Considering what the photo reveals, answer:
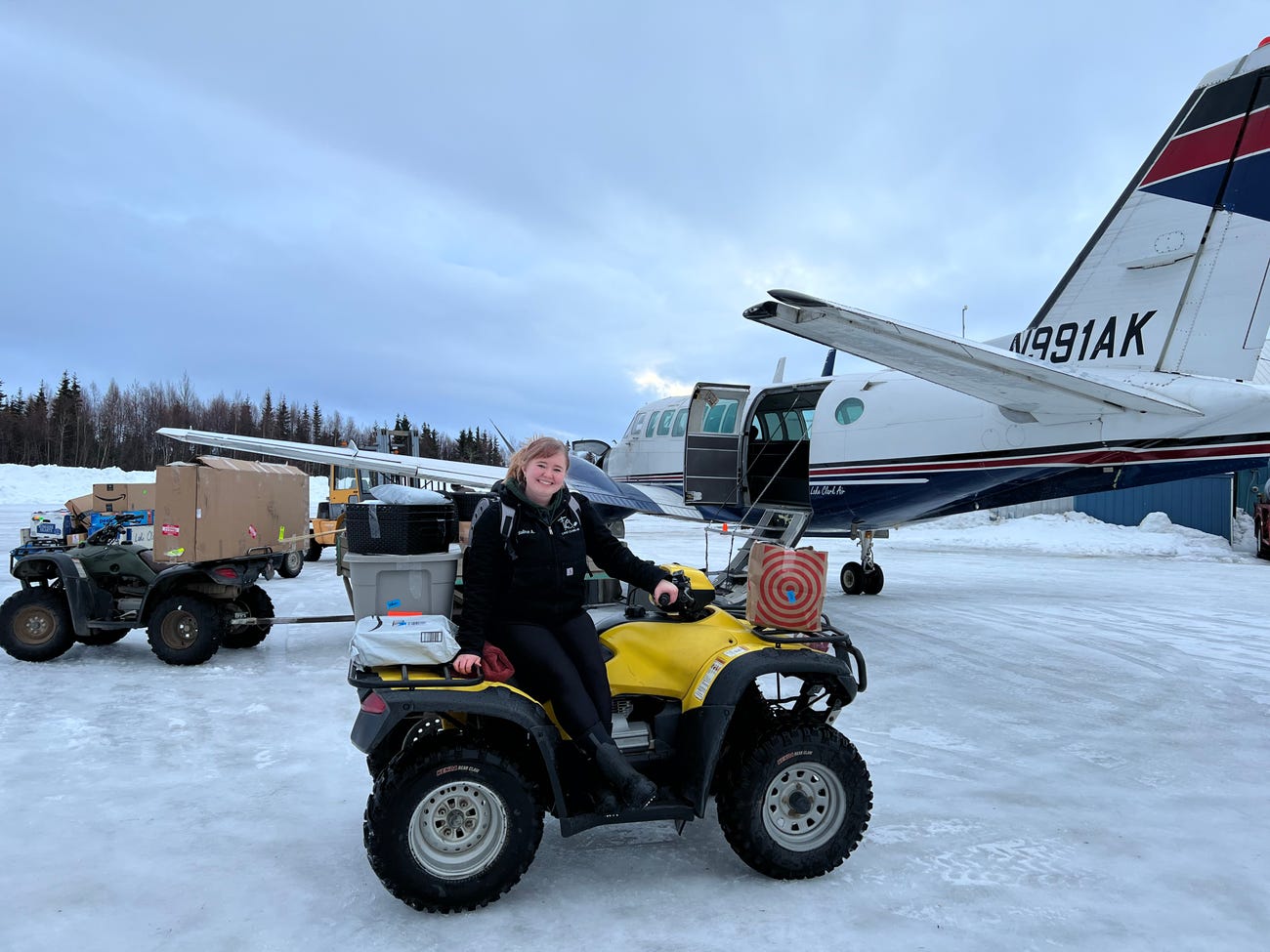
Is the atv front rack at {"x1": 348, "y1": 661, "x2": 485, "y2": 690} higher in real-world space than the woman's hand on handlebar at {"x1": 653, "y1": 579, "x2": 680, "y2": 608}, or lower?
lower

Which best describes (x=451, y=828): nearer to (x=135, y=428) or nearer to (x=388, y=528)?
(x=388, y=528)

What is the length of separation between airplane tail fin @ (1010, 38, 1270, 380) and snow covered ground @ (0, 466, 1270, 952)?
302 centimetres

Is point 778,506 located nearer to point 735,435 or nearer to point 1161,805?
point 735,435

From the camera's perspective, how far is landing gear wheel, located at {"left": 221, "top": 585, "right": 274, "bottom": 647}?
752cm

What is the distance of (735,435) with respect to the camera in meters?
12.1

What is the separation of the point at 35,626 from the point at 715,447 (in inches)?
338

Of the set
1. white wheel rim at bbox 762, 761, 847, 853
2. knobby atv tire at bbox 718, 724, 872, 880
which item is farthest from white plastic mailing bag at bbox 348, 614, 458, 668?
white wheel rim at bbox 762, 761, 847, 853

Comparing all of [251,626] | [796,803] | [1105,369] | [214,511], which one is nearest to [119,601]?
[251,626]

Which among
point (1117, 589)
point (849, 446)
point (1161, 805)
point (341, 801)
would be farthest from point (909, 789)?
point (1117, 589)

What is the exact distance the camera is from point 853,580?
39.2 feet

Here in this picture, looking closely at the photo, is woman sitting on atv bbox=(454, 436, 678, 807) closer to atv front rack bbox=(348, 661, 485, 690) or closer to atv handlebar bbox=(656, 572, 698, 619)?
atv front rack bbox=(348, 661, 485, 690)

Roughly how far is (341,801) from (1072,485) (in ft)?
26.9

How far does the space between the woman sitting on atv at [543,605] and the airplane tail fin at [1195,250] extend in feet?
24.1

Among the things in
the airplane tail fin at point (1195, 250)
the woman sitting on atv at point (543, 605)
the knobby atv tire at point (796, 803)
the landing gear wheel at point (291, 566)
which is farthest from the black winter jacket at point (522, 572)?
the landing gear wheel at point (291, 566)
